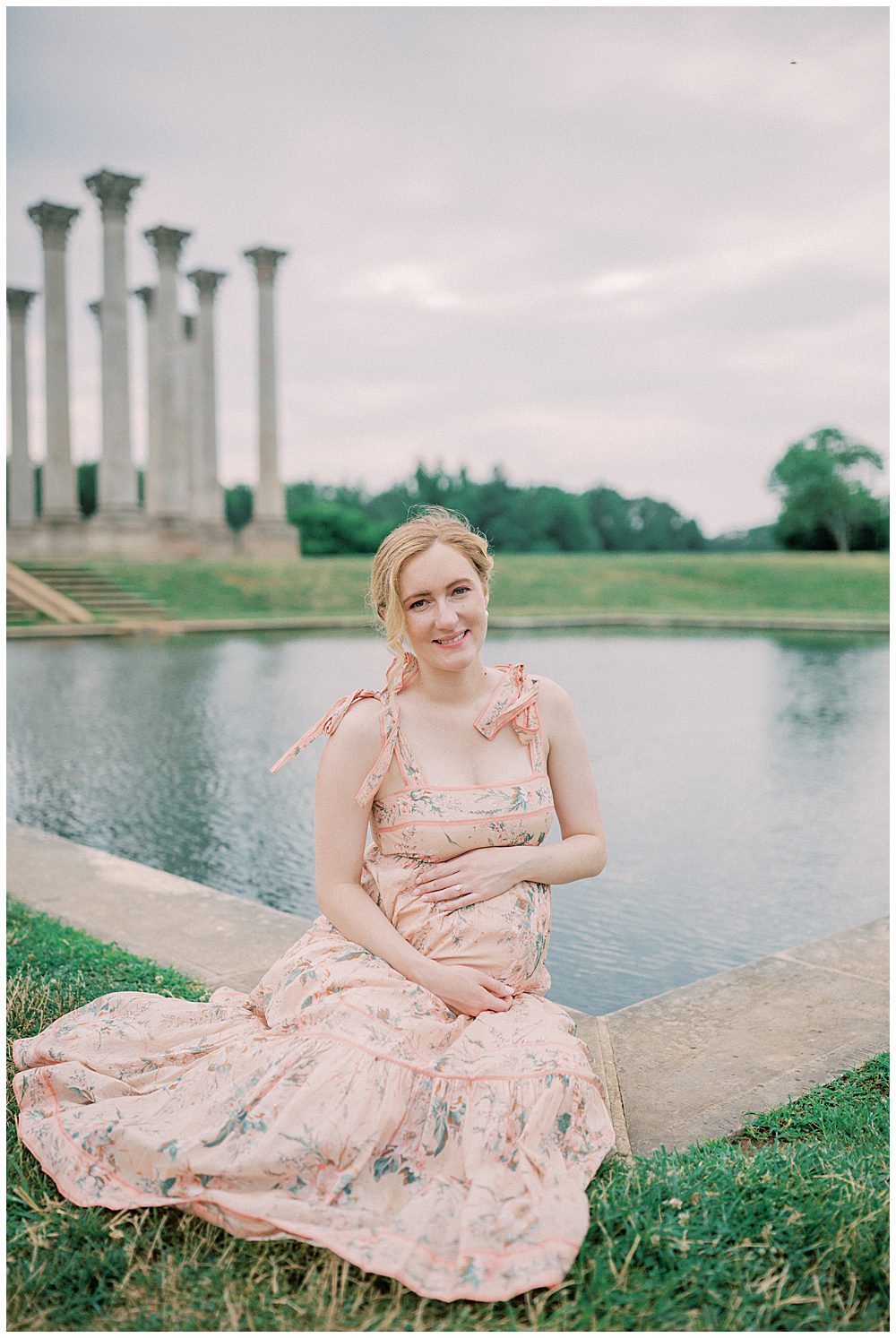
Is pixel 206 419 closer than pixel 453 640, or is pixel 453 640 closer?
pixel 453 640

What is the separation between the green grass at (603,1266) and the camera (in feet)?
8.87

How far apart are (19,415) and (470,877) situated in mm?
55747

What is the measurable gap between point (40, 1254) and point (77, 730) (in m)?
11.9

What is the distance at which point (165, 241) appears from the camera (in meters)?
44.0

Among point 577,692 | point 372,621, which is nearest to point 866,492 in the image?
point 577,692

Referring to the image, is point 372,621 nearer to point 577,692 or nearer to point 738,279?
point 577,692

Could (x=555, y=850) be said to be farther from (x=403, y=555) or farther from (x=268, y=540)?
(x=268, y=540)

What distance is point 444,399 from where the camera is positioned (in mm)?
91562

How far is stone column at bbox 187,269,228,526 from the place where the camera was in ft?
164

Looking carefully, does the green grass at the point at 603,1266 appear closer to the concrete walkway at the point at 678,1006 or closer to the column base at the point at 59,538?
the concrete walkway at the point at 678,1006

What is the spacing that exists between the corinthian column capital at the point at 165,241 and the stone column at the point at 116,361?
2425 millimetres

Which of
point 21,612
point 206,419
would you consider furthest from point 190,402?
point 21,612

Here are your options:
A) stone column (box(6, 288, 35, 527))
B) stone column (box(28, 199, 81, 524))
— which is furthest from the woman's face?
stone column (box(6, 288, 35, 527))

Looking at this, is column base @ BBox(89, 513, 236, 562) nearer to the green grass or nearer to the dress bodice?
the dress bodice
